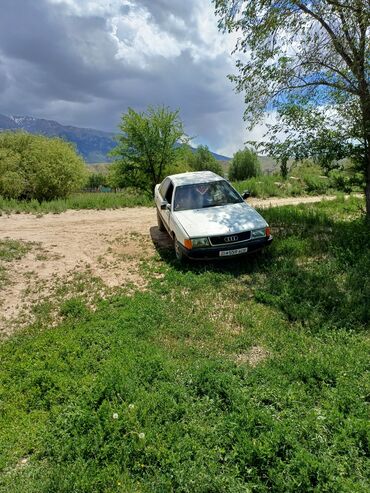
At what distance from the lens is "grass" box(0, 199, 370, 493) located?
7.75ft

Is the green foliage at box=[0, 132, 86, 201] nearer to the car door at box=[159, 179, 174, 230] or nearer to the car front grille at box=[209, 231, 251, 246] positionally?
the car door at box=[159, 179, 174, 230]

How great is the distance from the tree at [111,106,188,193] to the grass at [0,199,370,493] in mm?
22531

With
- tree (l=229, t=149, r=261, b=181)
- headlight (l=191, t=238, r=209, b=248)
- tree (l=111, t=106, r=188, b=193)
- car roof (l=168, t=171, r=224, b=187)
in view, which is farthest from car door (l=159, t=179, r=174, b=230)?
tree (l=229, t=149, r=261, b=181)

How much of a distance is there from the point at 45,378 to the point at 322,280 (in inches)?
172

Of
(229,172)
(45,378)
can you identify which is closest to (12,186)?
(45,378)

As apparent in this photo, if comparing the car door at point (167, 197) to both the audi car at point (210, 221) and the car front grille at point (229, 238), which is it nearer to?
the audi car at point (210, 221)

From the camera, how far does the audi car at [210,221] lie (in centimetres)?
591

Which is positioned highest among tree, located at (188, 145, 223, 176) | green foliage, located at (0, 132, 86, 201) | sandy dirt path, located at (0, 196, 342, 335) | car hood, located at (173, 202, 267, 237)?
tree, located at (188, 145, 223, 176)

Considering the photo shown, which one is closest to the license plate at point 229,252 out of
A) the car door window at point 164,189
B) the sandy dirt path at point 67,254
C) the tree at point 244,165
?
the sandy dirt path at point 67,254

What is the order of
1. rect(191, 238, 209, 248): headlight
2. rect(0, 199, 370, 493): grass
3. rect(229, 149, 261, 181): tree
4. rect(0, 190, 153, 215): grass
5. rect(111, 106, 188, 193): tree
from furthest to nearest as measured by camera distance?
rect(229, 149, 261, 181): tree, rect(111, 106, 188, 193): tree, rect(0, 190, 153, 215): grass, rect(191, 238, 209, 248): headlight, rect(0, 199, 370, 493): grass

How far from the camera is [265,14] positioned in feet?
24.0

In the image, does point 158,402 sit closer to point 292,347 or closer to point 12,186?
point 292,347

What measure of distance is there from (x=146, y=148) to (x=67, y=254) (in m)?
20.7

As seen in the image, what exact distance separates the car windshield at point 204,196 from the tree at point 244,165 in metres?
54.8
